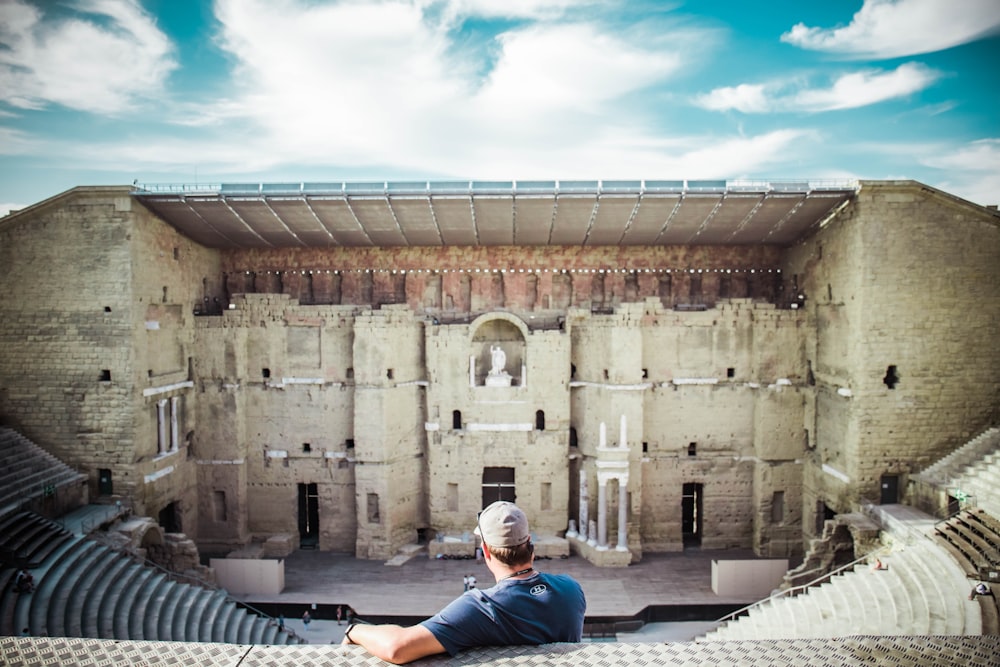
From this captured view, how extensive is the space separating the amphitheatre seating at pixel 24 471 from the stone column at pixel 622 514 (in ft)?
59.6

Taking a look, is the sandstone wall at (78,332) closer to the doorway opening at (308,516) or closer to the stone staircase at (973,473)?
the doorway opening at (308,516)

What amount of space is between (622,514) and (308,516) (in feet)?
43.0

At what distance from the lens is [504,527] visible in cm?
442

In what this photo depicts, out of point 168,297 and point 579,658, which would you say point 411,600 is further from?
point 579,658

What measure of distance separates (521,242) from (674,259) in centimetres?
665

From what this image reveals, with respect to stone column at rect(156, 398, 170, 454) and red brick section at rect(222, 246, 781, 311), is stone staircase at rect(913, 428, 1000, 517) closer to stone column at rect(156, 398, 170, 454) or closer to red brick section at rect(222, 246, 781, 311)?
red brick section at rect(222, 246, 781, 311)

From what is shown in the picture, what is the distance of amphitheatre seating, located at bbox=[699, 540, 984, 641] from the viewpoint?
13.4 meters

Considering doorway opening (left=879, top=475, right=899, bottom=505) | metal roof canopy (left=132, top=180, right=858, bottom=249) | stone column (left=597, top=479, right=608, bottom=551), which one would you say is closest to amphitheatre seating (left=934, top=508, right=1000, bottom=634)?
doorway opening (left=879, top=475, right=899, bottom=505)

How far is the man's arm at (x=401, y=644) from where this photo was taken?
3629 mm

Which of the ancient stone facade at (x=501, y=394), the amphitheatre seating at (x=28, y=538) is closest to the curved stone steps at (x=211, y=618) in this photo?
the amphitheatre seating at (x=28, y=538)

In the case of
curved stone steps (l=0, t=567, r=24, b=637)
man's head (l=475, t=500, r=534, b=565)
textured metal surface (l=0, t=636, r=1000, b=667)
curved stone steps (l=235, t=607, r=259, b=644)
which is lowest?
curved stone steps (l=235, t=607, r=259, b=644)

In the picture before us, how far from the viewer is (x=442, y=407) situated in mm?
23516

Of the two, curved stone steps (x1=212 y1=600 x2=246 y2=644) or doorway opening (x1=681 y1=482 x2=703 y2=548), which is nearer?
curved stone steps (x1=212 y1=600 x2=246 y2=644)

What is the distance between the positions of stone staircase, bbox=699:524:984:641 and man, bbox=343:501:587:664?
11495 millimetres
